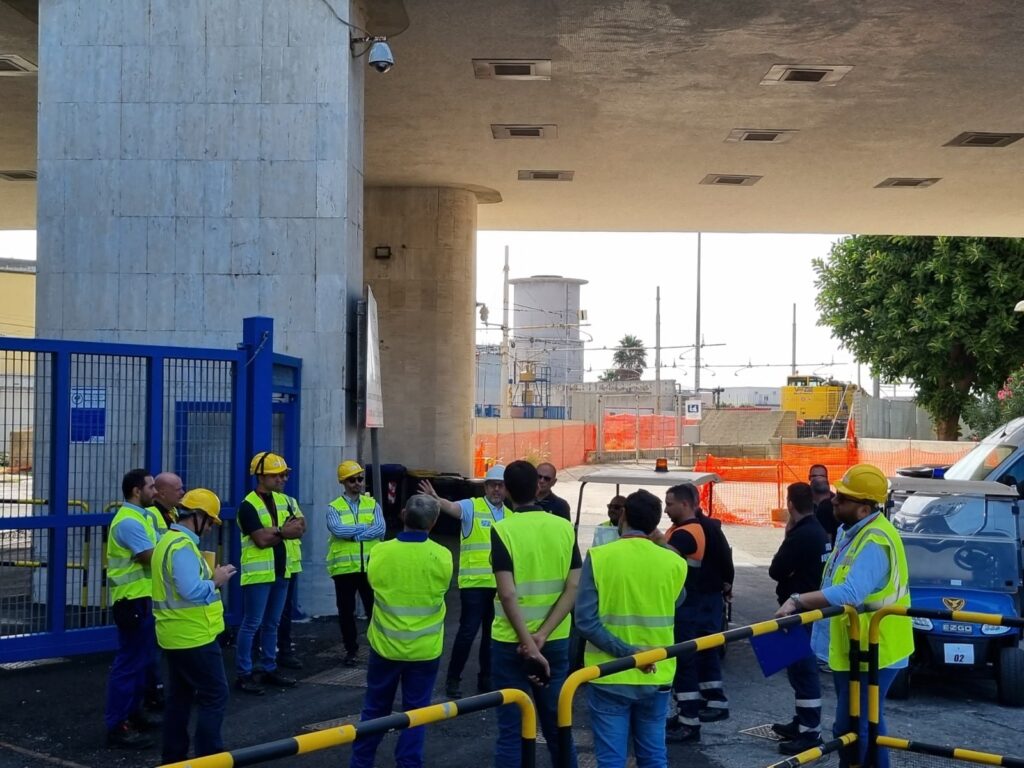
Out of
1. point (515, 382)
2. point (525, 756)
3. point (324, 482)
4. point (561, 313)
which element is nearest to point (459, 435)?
point (324, 482)

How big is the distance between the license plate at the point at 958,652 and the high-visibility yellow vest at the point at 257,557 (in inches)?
213

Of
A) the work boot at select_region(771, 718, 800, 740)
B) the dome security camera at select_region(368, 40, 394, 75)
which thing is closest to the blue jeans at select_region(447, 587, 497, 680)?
the work boot at select_region(771, 718, 800, 740)

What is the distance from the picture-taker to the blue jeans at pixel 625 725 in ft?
16.6

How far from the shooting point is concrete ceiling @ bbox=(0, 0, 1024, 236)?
12820 millimetres

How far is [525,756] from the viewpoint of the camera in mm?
4168

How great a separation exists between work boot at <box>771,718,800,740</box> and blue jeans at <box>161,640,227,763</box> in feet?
12.8

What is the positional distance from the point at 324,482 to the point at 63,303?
11.1ft

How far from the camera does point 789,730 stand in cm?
747

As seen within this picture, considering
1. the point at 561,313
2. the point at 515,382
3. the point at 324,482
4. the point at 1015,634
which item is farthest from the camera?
the point at 561,313

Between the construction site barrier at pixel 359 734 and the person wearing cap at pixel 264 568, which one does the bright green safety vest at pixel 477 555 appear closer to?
the person wearing cap at pixel 264 568

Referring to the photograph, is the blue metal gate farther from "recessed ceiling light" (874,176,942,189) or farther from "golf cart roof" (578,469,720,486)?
"recessed ceiling light" (874,176,942,189)

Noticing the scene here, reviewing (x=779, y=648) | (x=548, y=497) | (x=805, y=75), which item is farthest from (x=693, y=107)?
(x=779, y=648)

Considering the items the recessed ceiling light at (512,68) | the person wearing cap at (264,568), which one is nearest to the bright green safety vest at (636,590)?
the person wearing cap at (264,568)

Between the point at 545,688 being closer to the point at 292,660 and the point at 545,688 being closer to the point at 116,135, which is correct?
the point at 292,660
